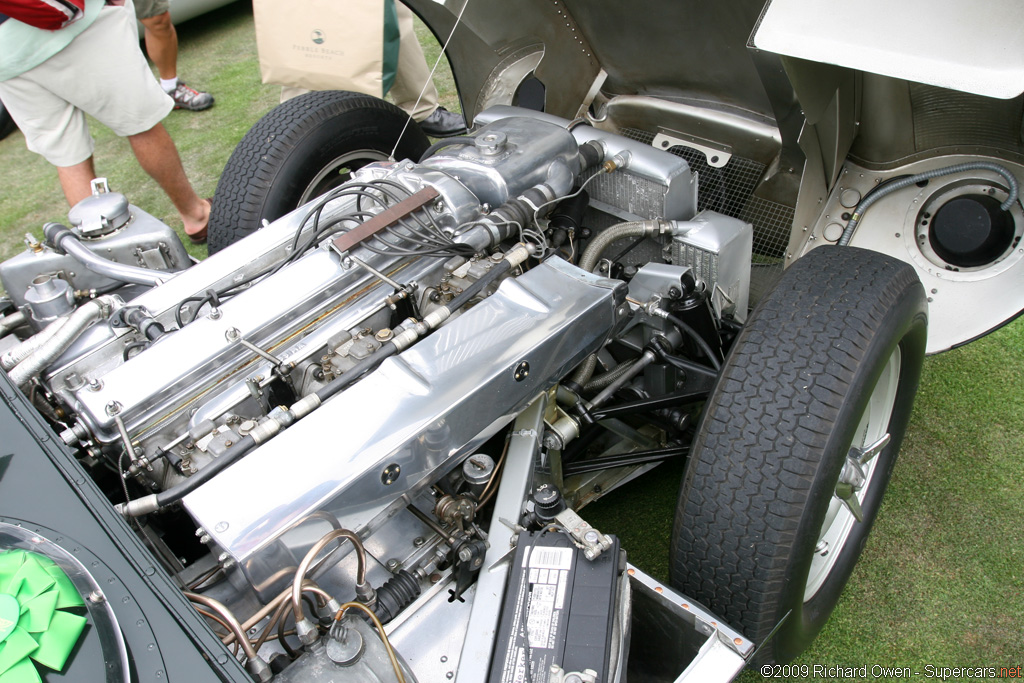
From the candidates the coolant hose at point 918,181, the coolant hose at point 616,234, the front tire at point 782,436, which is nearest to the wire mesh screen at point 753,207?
the coolant hose at point 918,181

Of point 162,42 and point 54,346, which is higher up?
point 54,346

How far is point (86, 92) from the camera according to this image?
3.30 meters

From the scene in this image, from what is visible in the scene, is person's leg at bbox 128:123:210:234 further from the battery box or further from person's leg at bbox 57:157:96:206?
the battery box

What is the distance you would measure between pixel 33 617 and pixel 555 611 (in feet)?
2.89

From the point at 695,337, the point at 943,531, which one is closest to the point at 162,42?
the point at 695,337

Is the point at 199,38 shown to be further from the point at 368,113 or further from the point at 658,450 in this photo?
the point at 658,450

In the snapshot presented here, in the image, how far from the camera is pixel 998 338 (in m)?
2.91

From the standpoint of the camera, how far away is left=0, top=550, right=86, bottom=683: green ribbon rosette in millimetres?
1174

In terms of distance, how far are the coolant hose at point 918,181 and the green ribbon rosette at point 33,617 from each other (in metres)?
2.04

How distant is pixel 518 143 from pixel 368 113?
828mm

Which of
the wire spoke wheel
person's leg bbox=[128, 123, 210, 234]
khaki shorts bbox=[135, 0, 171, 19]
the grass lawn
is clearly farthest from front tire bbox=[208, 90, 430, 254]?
khaki shorts bbox=[135, 0, 171, 19]

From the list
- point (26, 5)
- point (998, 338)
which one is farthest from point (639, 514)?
point (26, 5)

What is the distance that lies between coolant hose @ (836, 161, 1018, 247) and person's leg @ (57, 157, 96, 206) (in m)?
3.21

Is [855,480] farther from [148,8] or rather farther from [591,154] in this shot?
[148,8]
